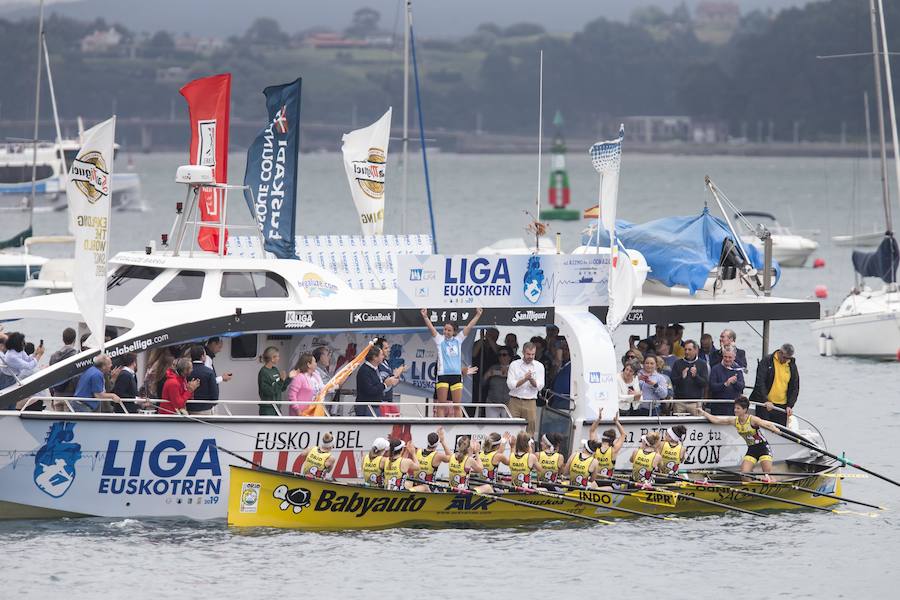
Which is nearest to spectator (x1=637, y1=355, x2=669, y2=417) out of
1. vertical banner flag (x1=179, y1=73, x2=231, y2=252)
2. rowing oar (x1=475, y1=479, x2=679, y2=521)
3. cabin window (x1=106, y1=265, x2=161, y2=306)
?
rowing oar (x1=475, y1=479, x2=679, y2=521)

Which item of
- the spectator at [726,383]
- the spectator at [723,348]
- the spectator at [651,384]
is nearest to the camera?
the spectator at [651,384]

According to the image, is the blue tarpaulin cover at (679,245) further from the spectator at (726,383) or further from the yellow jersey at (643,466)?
the yellow jersey at (643,466)

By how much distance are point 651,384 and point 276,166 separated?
742 centimetres

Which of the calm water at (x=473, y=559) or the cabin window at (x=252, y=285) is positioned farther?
the cabin window at (x=252, y=285)

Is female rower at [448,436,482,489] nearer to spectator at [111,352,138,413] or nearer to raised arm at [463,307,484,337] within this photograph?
raised arm at [463,307,484,337]

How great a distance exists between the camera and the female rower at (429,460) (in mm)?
22484

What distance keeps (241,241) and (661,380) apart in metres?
6.93

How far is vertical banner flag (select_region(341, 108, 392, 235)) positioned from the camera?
29.7m

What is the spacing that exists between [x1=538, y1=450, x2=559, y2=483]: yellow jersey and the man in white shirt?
1.27ft

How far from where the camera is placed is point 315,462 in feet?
72.2

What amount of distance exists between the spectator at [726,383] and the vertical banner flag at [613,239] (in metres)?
1.97

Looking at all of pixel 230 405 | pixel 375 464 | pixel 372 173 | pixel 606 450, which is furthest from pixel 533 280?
pixel 372 173

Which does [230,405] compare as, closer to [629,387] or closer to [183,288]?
[183,288]

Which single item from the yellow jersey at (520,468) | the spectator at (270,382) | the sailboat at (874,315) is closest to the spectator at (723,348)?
the yellow jersey at (520,468)
